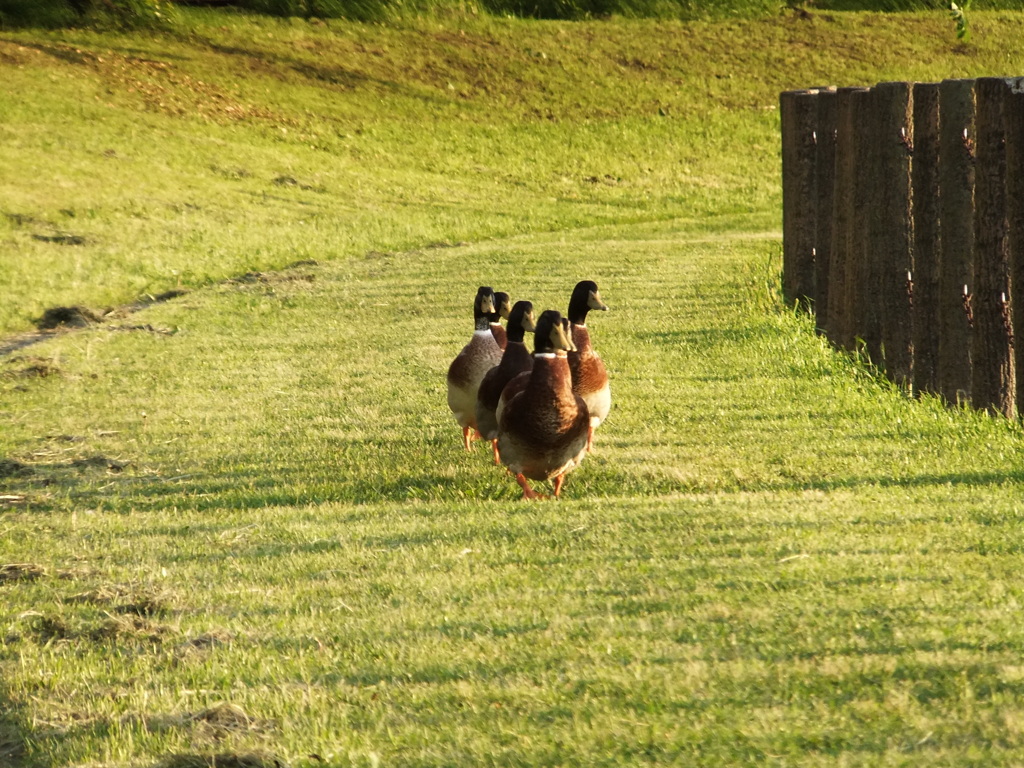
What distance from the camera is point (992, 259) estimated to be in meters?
8.17

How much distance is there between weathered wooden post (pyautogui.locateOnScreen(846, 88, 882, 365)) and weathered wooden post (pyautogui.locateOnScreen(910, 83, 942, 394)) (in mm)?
679

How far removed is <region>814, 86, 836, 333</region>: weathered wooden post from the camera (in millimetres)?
11438

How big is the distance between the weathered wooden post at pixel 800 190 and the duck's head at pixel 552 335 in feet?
20.1

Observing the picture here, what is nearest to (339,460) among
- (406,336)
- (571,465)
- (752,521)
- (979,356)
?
(571,465)

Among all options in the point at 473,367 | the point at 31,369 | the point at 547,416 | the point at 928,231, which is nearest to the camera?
the point at 547,416

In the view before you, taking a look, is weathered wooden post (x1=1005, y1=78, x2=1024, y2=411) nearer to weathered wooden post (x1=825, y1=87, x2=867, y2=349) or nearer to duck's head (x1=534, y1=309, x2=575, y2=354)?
weathered wooden post (x1=825, y1=87, x2=867, y2=349)

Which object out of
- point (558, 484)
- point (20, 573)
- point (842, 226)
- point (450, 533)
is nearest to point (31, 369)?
point (20, 573)

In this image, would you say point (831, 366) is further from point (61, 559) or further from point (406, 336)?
point (61, 559)

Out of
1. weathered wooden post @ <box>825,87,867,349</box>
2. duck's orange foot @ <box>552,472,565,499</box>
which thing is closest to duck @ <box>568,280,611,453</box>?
duck's orange foot @ <box>552,472,565,499</box>

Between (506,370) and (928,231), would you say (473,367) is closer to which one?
(506,370)

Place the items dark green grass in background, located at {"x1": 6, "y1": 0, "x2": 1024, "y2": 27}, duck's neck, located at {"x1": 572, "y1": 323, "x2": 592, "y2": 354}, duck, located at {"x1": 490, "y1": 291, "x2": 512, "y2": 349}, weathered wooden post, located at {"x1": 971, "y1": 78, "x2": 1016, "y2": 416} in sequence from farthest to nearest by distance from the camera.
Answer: dark green grass in background, located at {"x1": 6, "y1": 0, "x2": 1024, "y2": 27}
duck, located at {"x1": 490, "y1": 291, "x2": 512, "y2": 349}
weathered wooden post, located at {"x1": 971, "y1": 78, "x2": 1016, "y2": 416}
duck's neck, located at {"x1": 572, "y1": 323, "x2": 592, "y2": 354}

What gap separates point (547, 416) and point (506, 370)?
0.83 m

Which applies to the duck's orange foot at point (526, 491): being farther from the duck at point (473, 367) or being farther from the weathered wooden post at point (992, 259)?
the weathered wooden post at point (992, 259)

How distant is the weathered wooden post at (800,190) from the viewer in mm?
12242
